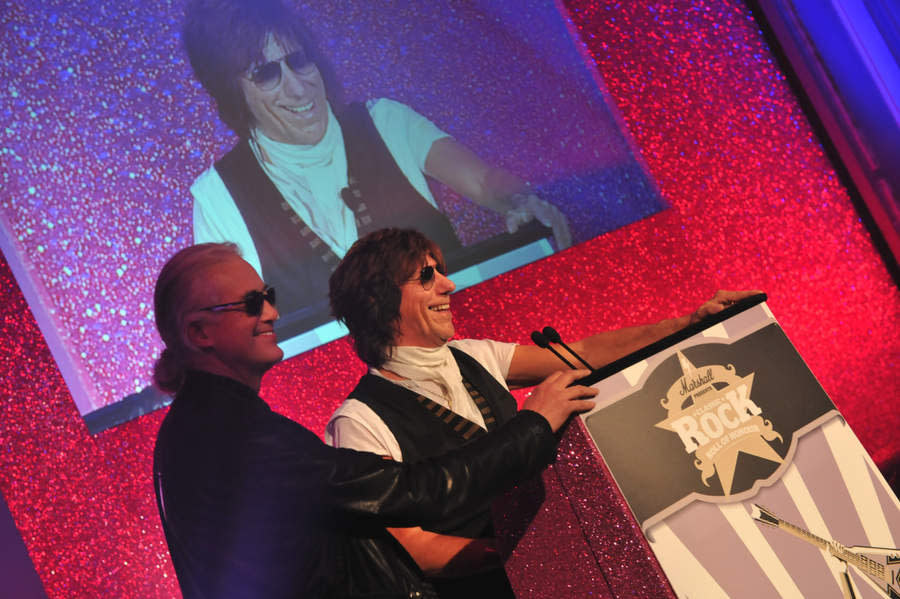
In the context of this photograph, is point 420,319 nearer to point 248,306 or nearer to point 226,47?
point 248,306

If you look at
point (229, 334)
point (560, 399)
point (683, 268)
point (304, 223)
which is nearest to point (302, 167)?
point (304, 223)

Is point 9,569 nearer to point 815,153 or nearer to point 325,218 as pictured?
point 325,218

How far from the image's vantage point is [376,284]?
1779 millimetres

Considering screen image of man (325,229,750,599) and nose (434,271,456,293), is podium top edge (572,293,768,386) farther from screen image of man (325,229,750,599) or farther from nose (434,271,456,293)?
nose (434,271,456,293)

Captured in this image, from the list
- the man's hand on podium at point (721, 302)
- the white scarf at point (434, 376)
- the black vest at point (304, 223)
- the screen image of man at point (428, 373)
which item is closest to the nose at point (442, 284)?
the screen image of man at point (428, 373)

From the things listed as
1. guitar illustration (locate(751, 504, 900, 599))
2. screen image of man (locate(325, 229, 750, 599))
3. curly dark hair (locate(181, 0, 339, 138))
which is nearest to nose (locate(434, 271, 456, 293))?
screen image of man (locate(325, 229, 750, 599))

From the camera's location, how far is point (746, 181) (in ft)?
9.58

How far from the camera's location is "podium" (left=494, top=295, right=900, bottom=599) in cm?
108

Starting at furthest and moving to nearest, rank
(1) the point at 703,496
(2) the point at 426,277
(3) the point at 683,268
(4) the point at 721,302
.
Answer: (3) the point at 683,268 → (2) the point at 426,277 → (4) the point at 721,302 → (1) the point at 703,496

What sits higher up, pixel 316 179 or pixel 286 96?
pixel 286 96

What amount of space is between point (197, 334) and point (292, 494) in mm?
376

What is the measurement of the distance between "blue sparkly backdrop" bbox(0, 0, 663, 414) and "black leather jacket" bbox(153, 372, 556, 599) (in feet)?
4.01

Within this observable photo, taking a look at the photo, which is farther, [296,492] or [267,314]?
[267,314]

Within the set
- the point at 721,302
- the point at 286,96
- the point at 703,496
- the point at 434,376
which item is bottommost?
the point at 703,496
